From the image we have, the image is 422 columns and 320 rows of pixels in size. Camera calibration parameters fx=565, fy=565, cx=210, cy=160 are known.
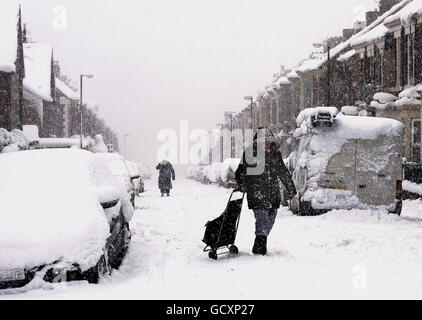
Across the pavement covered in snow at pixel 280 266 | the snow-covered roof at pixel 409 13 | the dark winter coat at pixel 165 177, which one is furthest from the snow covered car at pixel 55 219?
the snow-covered roof at pixel 409 13

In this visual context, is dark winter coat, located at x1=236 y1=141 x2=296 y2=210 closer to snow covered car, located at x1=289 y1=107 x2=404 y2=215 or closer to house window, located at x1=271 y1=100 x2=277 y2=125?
snow covered car, located at x1=289 y1=107 x2=404 y2=215

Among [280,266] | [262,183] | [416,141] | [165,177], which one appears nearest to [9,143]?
[165,177]

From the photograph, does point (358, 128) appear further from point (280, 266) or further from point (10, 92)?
point (10, 92)

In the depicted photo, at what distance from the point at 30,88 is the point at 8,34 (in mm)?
9915

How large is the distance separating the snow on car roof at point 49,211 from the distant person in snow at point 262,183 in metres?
2.13

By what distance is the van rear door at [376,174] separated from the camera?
13.0 metres

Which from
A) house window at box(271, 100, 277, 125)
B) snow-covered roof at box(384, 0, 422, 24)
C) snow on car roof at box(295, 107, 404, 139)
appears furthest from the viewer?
house window at box(271, 100, 277, 125)

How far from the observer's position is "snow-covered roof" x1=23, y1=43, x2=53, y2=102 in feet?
129

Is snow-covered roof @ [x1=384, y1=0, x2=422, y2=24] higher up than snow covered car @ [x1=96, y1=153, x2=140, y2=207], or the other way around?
snow-covered roof @ [x1=384, y1=0, x2=422, y2=24]

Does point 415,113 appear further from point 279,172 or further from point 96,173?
point 96,173

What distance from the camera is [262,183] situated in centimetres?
801

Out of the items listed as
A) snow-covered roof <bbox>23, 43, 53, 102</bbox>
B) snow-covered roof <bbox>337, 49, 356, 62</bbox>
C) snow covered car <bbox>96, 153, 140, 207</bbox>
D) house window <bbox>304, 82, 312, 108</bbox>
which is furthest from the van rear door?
house window <bbox>304, 82, 312, 108</bbox>

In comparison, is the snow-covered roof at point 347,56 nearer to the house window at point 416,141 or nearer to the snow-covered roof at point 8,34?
the house window at point 416,141
